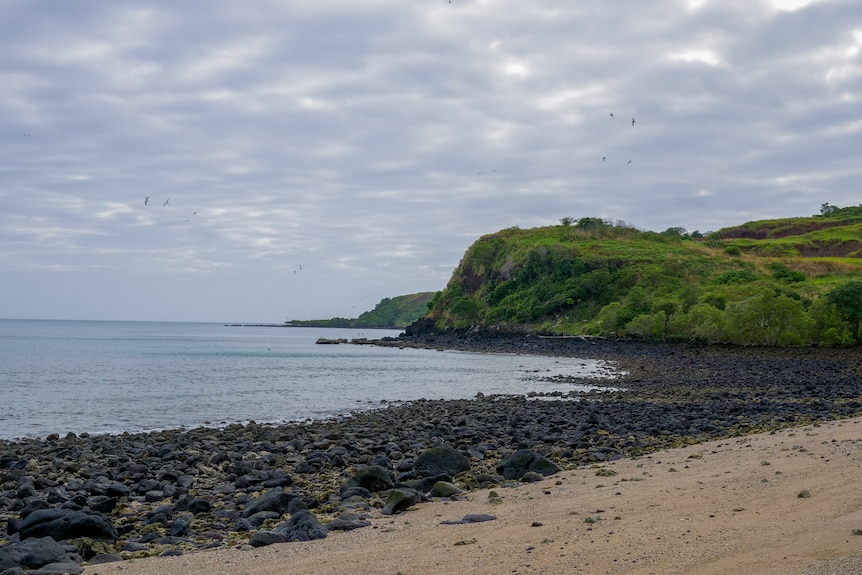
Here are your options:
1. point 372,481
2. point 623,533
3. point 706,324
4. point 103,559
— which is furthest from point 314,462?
point 706,324

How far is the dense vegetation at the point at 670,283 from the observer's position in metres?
Answer: 61.7

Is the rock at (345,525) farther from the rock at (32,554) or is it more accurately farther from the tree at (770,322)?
the tree at (770,322)

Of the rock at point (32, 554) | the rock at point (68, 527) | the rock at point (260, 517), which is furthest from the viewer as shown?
the rock at point (260, 517)

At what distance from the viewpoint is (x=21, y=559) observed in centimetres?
805

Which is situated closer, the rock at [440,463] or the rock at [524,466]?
the rock at [524,466]

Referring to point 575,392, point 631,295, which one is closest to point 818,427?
point 575,392

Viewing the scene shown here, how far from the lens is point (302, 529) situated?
9.16 m

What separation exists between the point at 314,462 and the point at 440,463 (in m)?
3.14

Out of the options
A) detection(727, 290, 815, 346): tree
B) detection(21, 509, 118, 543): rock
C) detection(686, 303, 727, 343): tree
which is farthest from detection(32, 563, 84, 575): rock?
detection(686, 303, 727, 343): tree

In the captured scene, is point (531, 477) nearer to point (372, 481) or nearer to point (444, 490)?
point (444, 490)

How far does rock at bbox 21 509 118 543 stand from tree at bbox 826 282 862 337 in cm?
5974

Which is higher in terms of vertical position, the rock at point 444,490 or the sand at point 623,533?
the sand at point 623,533

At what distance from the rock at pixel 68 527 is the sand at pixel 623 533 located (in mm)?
1231

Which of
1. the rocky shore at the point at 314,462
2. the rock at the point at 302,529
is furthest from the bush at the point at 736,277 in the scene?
the rock at the point at 302,529
